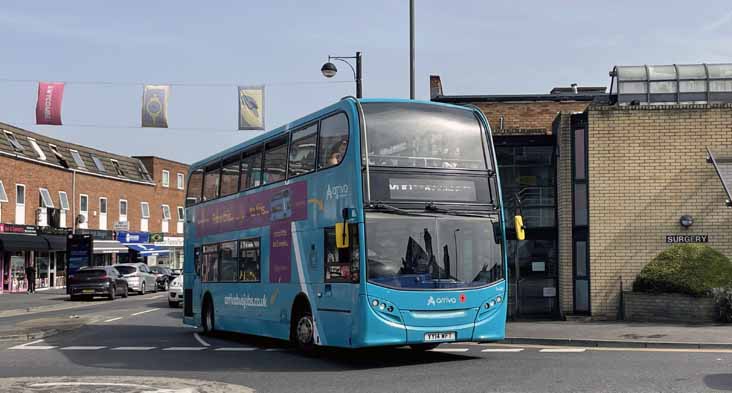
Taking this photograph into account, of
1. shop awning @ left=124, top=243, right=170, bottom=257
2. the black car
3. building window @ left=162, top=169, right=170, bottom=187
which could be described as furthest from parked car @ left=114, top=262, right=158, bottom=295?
building window @ left=162, top=169, right=170, bottom=187

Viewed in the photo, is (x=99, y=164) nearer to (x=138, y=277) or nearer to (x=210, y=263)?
(x=138, y=277)

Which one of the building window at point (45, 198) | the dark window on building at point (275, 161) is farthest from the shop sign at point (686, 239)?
the building window at point (45, 198)

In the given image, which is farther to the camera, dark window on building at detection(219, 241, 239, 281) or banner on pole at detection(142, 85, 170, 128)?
banner on pole at detection(142, 85, 170, 128)

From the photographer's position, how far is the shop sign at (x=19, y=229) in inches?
1768

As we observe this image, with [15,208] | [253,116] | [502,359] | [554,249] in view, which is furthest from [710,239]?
[15,208]

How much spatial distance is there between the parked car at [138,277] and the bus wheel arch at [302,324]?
29.3m

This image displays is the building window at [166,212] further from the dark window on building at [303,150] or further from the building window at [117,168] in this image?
the dark window on building at [303,150]

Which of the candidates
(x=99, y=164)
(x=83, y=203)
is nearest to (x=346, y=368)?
(x=83, y=203)

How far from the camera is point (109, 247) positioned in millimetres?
58125

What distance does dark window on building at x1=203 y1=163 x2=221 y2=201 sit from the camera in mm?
19156

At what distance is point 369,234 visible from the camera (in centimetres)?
1271

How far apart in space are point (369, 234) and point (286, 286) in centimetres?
314

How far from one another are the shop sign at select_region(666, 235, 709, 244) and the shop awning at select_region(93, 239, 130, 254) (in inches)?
1653

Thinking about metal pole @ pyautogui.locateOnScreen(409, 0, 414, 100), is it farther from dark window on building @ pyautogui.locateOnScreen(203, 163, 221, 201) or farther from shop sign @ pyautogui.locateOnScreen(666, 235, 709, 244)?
shop sign @ pyautogui.locateOnScreen(666, 235, 709, 244)
